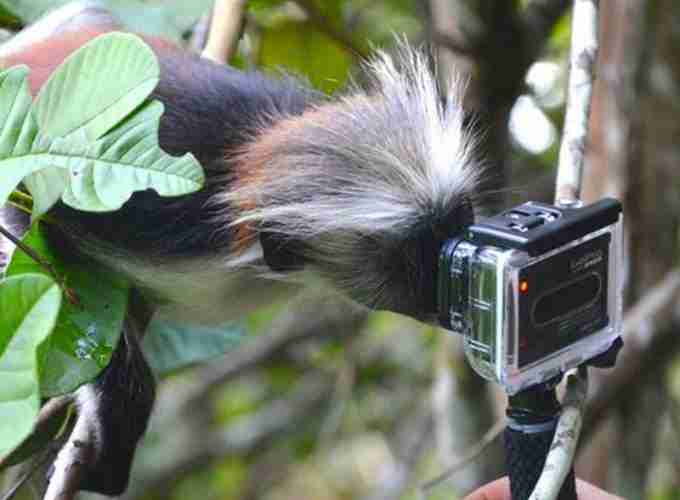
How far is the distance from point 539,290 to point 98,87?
81cm

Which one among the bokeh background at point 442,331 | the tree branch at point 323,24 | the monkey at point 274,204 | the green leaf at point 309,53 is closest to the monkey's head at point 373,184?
the monkey at point 274,204

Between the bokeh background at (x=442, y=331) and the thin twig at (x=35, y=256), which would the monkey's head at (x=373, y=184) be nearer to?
the bokeh background at (x=442, y=331)

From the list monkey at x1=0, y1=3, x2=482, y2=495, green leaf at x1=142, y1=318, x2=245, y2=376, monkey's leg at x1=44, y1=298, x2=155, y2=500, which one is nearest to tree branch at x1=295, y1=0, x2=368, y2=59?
monkey at x1=0, y1=3, x2=482, y2=495

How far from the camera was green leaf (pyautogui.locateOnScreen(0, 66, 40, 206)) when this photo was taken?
233 cm

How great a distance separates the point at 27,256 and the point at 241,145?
66cm

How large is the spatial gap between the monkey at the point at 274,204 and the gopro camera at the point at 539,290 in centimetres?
66

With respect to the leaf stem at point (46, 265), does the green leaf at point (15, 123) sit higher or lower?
higher

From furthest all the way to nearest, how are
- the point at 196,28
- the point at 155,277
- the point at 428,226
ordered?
the point at 196,28 < the point at 155,277 < the point at 428,226

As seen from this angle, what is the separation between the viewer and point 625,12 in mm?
4676

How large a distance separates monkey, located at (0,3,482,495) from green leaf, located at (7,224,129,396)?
0.35 feet

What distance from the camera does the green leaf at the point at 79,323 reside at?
259 cm

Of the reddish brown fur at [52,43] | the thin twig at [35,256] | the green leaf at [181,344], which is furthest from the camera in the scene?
the green leaf at [181,344]

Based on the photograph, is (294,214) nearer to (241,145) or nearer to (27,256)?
(241,145)

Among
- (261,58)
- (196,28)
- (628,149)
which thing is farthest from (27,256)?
(628,149)
